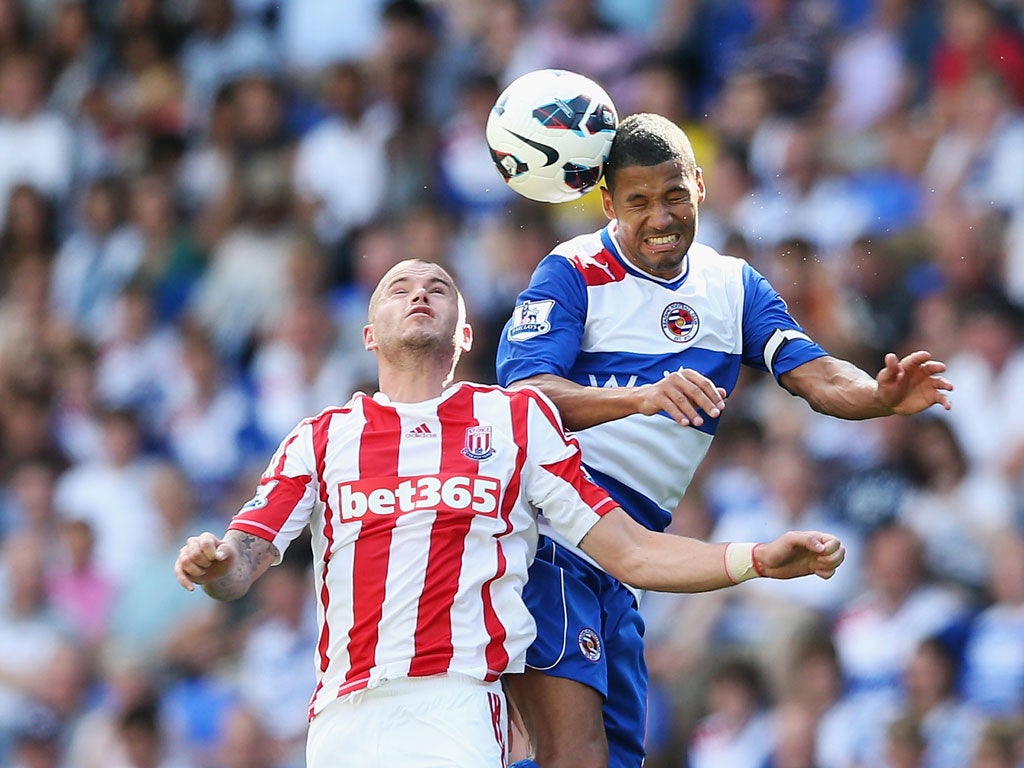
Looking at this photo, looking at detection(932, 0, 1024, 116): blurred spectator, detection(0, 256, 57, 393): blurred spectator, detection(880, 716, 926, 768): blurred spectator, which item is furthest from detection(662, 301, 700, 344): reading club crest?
detection(0, 256, 57, 393): blurred spectator

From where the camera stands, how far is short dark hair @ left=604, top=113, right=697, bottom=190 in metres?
6.38

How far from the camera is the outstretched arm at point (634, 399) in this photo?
564cm

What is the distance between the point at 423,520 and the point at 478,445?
32 cm

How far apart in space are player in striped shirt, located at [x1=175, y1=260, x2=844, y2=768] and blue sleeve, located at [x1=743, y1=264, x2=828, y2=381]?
3.06ft

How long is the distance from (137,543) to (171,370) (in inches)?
59.7

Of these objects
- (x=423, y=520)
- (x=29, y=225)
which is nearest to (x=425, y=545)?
(x=423, y=520)

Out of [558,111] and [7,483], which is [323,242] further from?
[558,111]

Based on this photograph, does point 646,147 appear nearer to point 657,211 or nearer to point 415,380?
point 657,211

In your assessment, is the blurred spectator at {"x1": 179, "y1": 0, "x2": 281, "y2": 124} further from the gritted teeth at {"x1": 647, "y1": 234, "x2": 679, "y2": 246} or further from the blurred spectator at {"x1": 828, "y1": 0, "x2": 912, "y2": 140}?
the gritted teeth at {"x1": 647, "y1": 234, "x2": 679, "y2": 246}

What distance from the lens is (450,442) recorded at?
612 cm

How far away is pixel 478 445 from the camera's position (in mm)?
6121

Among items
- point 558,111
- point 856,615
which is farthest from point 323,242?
point 558,111

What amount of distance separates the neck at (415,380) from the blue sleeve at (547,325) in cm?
30

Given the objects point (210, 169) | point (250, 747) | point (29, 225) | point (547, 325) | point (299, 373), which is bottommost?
point (250, 747)
